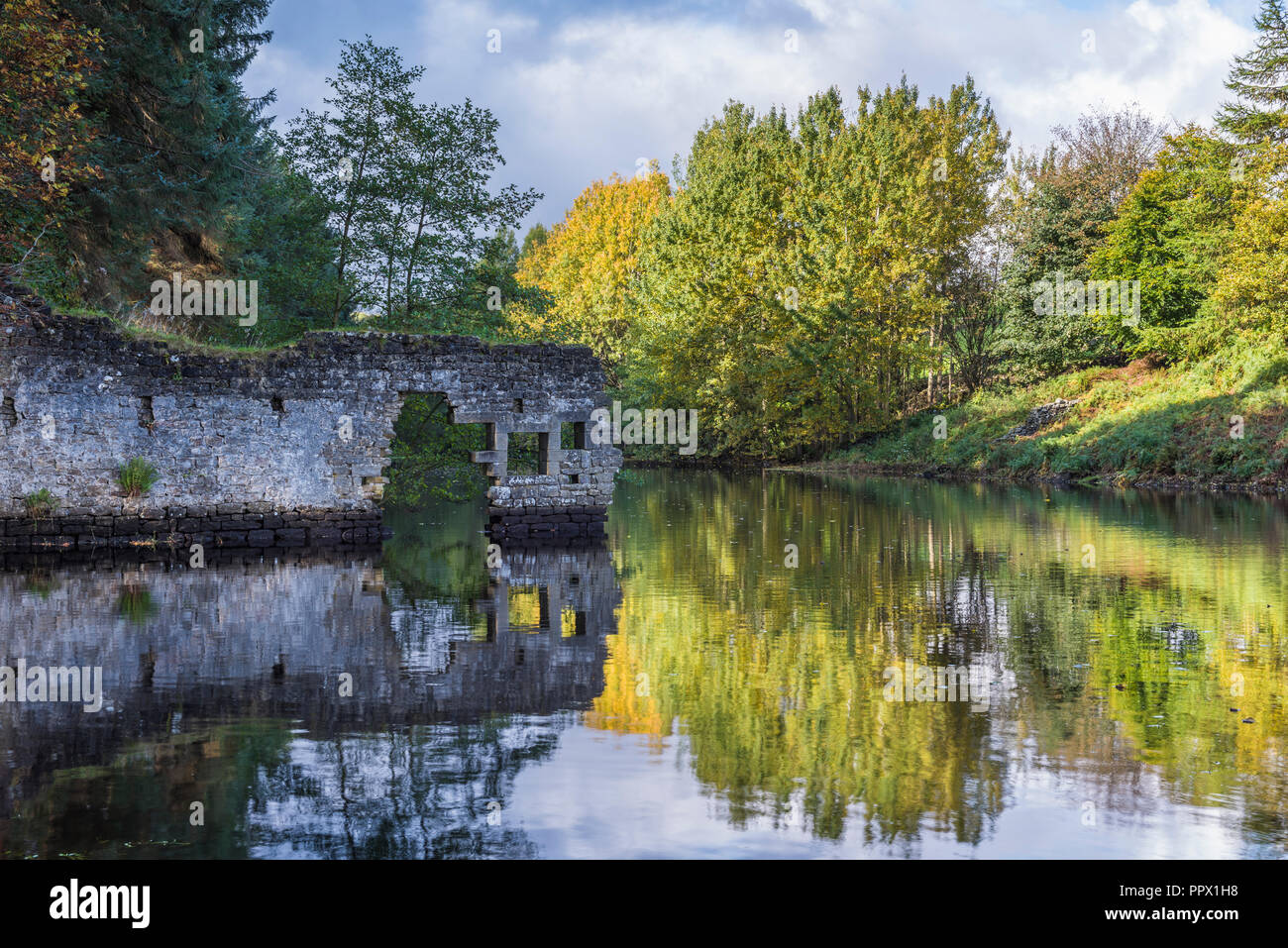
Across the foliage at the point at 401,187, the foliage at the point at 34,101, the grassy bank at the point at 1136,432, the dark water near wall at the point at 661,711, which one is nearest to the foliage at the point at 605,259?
the grassy bank at the point at 1136,432

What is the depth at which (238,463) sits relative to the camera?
63.8ft

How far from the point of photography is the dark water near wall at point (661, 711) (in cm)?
589

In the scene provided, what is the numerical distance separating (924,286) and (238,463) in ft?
104

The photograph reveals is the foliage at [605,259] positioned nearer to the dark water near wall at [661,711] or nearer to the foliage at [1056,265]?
the foliage at [1056,265]

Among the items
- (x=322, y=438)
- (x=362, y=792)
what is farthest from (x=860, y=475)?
(x=362, y=792)

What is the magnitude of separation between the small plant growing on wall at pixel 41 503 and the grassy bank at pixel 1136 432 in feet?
92.6

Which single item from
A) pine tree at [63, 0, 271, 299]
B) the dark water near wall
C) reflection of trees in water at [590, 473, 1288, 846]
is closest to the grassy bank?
reflection of trees in water at [590, 473, 1288, 846]

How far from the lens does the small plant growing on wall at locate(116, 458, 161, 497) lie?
18672 mm

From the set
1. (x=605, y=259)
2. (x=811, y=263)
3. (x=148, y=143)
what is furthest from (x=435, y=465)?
(x=605, y=259)

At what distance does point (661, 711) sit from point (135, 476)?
13681 millimetres

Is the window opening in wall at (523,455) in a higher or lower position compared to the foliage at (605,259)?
lower

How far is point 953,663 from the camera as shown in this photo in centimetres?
972

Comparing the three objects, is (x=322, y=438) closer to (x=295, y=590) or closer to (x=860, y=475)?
(x=295, y=590)

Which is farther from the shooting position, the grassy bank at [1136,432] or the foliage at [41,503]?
the grassy bank at [1136,432]
